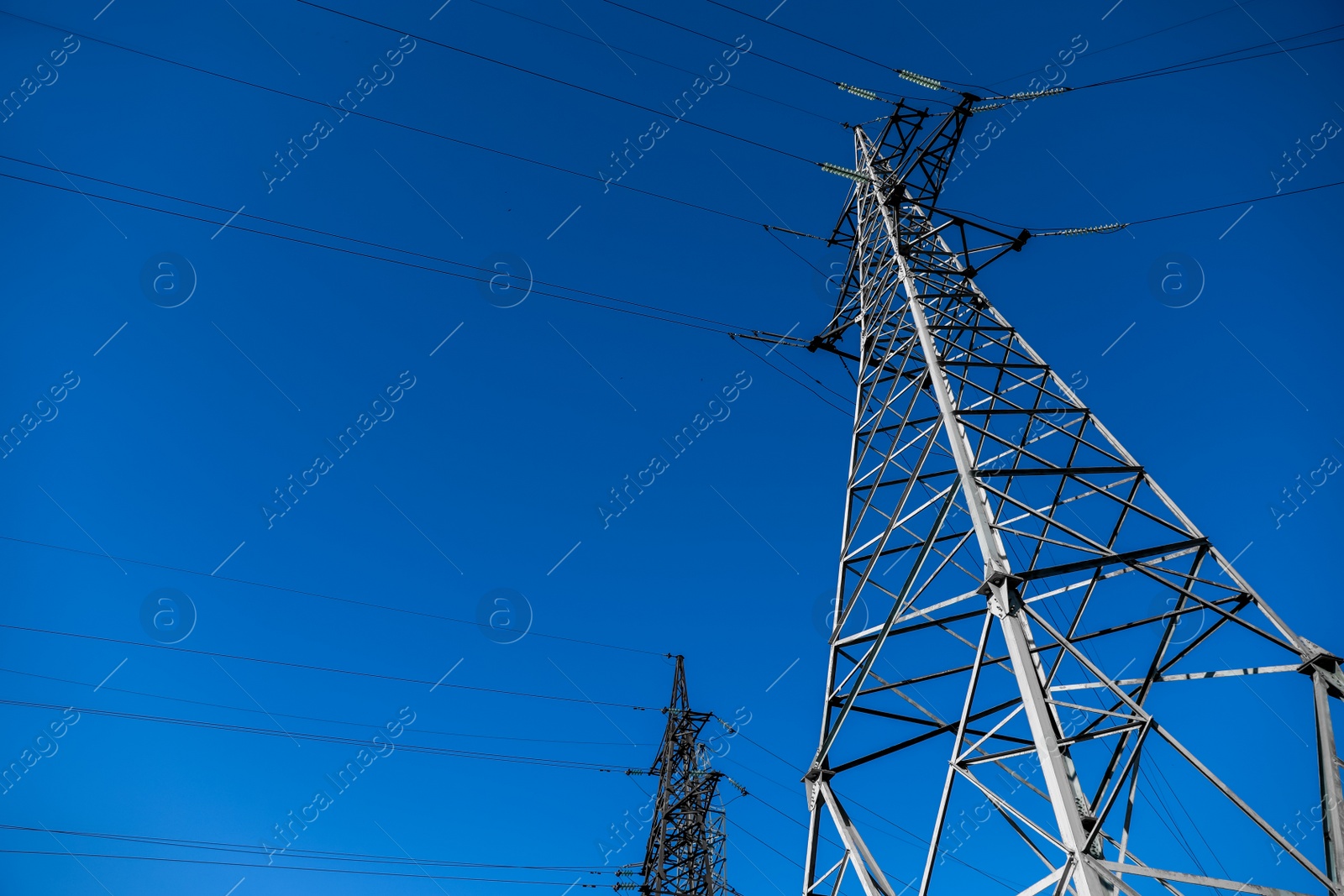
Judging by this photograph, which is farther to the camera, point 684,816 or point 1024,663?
point 684,816

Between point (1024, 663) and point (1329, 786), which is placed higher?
point (1024, 663)

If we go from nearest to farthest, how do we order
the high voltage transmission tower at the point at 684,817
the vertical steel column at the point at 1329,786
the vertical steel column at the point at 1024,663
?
1. the vertical steel column at the point at 1024,663
2. the vertical steel column at the point at 1329,786
3. the high voltage transmission tower at the point at 684,817

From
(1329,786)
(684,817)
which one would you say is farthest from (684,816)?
(1329,786)

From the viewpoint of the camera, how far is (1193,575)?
6.21 m

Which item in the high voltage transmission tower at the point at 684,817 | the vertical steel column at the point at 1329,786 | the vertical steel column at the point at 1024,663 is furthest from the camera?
the high voltage transmission tower at the point at 684,817

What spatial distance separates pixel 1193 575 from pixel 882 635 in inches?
110

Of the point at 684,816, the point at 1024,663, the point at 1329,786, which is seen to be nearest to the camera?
the point at 1024,663

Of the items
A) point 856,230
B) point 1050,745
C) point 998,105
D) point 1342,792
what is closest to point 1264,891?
point 1050,745

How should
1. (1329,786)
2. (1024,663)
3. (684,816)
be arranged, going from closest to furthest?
(1024,663)
(1329,786)
(684,816)

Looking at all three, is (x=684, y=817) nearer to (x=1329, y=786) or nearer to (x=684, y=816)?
(x=684, y=816)

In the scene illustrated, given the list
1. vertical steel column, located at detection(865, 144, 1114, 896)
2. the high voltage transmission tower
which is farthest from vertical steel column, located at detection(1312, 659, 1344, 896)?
the high voltage transmission tower

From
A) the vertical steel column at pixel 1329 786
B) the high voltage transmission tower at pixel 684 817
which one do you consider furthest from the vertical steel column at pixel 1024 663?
the high voltage transmission tower at pixel 684 817

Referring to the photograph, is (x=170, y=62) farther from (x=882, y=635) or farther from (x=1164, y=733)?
(x=1164, y=733)

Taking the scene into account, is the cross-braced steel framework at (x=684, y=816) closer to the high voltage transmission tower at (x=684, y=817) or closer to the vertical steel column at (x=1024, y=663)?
the high voltage transmission tower at (x=684, y=817)
